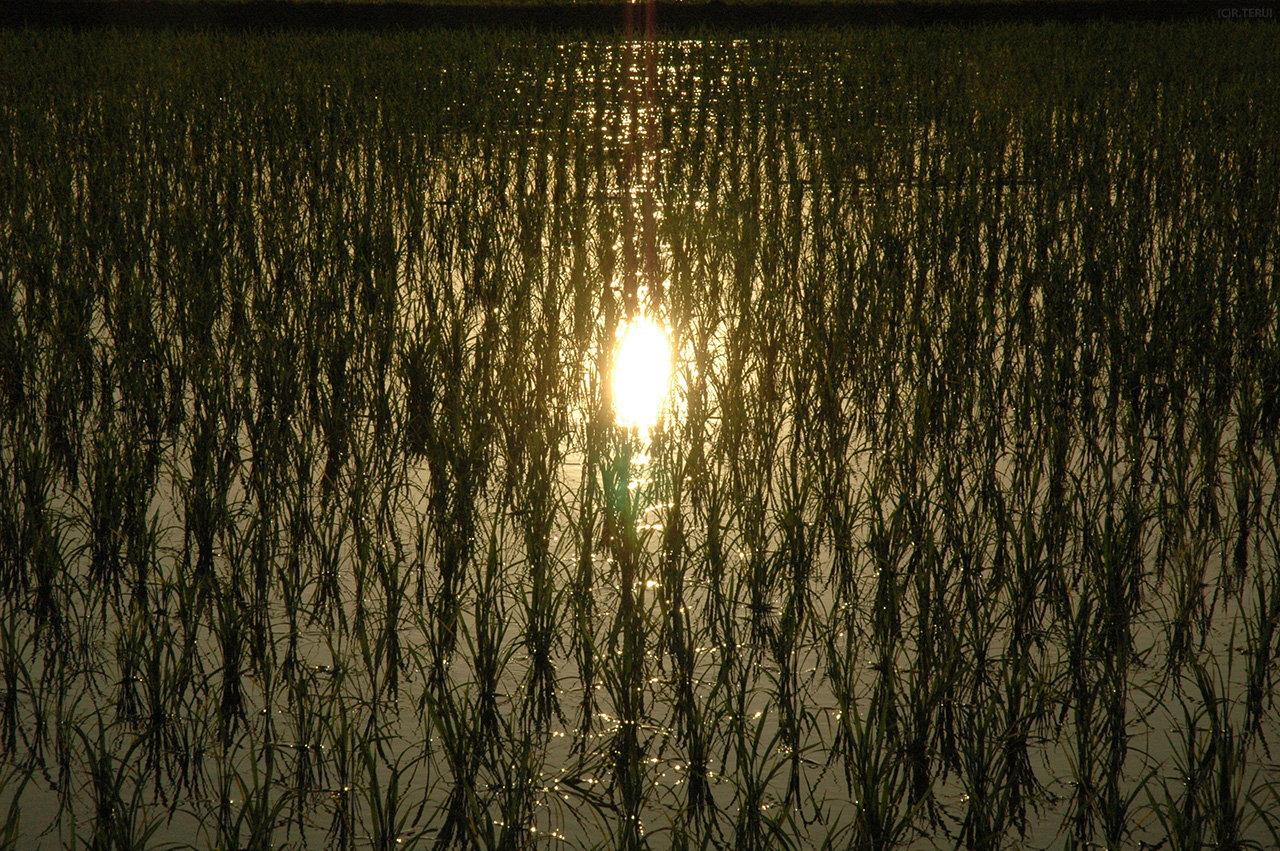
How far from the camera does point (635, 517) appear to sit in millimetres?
2389

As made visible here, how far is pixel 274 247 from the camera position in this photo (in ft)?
13.2

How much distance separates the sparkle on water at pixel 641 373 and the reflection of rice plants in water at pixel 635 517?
0.07m

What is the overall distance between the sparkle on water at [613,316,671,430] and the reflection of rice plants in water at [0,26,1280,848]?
0.07 m

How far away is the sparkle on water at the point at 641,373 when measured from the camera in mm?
2988

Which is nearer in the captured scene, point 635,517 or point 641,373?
point 635,517

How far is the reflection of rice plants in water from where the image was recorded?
1.61 m

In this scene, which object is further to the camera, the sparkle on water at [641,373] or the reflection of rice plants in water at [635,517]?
the sparkle on water at [641,373]

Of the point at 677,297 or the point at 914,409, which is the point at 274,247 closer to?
the point at 677,297

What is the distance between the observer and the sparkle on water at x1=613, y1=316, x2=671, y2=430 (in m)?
2.99

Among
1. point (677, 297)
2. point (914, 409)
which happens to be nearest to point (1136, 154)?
point (677, 297)

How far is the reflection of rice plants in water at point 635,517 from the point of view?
161 centimetres

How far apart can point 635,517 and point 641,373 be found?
95 cm

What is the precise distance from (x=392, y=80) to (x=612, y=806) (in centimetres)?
742

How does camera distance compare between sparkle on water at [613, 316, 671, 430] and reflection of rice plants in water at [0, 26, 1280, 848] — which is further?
sparkle on water at [613, 316, 671, 430]
